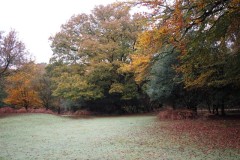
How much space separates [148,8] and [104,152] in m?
5.65

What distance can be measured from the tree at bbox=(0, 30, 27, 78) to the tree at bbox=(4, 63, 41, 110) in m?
1.06

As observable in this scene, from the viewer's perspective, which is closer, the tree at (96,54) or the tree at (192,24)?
the tree at (192,24)

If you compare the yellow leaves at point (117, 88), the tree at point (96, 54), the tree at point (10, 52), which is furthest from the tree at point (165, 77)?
the tree at point (10, 52)

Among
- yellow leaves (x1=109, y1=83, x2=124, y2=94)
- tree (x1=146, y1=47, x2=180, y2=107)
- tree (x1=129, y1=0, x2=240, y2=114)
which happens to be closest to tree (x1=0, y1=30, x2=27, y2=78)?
yellow leaves (x1=109, y1=83, x2=124, y2=94)

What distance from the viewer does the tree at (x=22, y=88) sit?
27000mm

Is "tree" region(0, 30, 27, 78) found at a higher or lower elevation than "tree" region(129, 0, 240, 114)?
higher

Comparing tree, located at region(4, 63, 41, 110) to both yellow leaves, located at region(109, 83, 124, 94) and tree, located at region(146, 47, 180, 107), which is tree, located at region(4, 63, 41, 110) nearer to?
yellow leaves, located at region(109, 83, 124, 94)

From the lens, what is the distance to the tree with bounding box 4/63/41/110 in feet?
88.6

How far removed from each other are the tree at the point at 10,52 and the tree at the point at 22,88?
1.06 meters

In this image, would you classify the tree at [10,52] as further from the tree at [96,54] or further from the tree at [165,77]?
the tree at [165,77]

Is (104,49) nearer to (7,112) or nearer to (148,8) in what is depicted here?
(7,112)

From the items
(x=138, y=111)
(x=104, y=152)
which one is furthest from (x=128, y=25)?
(x=104, y=152)

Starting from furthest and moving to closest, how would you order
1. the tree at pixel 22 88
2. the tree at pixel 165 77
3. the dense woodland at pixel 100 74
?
1. the tree at pixel 22 88
2. the dense woodland at pixel 100 74
3. the tree at pixel 165 77

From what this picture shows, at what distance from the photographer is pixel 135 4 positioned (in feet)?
30.2
